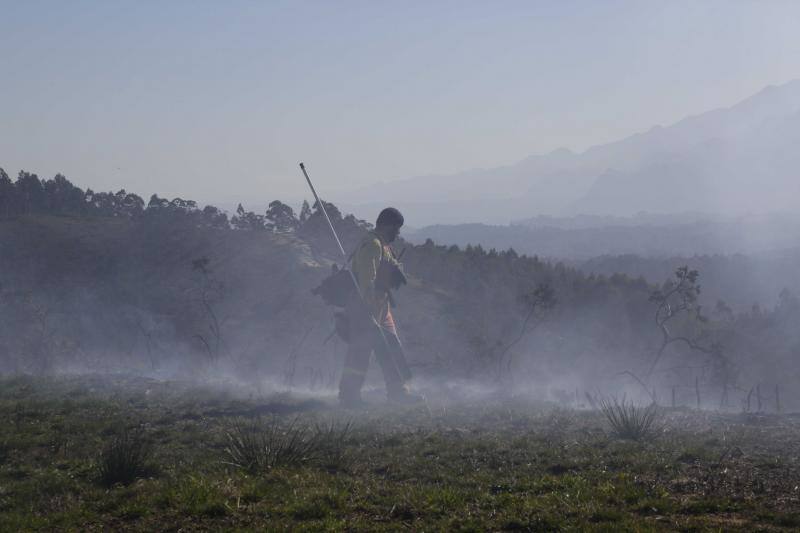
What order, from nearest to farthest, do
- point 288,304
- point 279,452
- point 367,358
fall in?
point 279,452 → point 367,358 → point 288,304

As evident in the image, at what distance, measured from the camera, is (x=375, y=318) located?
55.2ft

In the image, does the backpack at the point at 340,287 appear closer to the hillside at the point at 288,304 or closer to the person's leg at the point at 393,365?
the person's leg at the point at 393,365

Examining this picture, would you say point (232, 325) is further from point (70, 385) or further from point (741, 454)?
point (741, 454)

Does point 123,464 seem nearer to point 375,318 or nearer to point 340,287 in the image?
point 375,318

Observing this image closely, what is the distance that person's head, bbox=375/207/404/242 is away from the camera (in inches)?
674

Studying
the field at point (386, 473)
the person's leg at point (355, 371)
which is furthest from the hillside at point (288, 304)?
the field at point (386, 473)

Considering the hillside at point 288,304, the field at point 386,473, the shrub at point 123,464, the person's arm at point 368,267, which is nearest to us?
the field at point 386,473

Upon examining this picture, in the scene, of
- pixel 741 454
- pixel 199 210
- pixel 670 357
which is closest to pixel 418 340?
pixel 670 357

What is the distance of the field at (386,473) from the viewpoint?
7520mm

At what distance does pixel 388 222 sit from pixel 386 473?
8.22 meters

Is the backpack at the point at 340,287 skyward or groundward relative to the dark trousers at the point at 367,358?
skyward

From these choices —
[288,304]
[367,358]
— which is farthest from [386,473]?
[288,304]

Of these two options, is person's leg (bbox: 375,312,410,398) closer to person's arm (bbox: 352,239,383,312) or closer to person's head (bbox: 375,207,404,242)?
person's arm (bbox: 352,239,383,312)

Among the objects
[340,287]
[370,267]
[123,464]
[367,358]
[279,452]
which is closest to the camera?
[123,464]
